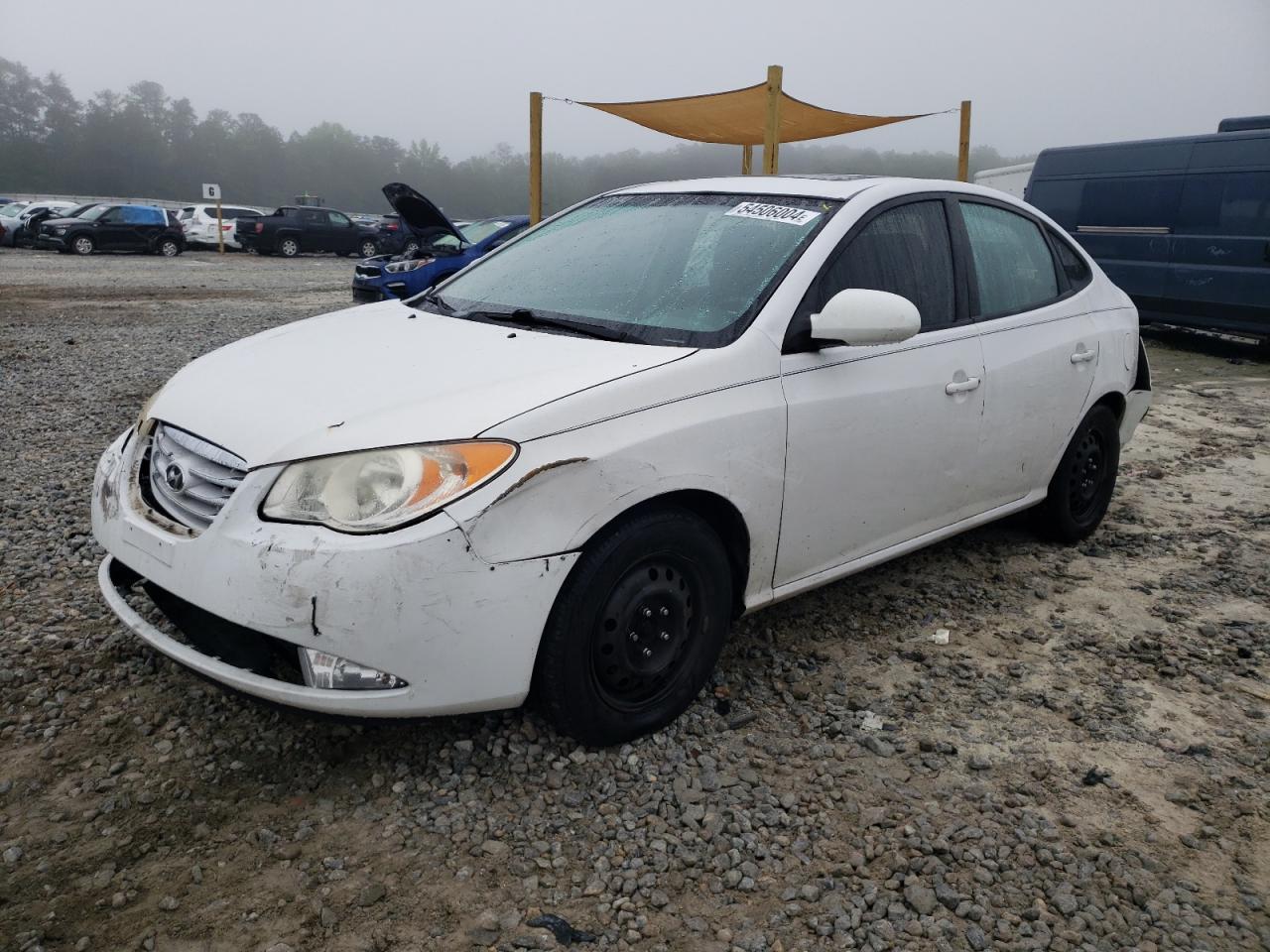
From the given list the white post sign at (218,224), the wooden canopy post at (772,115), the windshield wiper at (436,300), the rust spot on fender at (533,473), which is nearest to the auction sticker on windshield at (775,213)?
the windshield wiper at (436,300)

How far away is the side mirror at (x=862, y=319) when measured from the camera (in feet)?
9.37

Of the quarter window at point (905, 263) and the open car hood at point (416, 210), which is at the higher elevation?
the open car hood at point (416, 210)

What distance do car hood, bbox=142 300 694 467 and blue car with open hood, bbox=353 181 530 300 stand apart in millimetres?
7711

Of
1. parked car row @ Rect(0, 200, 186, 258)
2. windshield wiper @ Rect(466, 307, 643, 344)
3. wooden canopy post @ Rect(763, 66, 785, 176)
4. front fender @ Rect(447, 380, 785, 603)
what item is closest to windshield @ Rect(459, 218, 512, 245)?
wooden canopy post @ Rect(763, 66, 785, 176)

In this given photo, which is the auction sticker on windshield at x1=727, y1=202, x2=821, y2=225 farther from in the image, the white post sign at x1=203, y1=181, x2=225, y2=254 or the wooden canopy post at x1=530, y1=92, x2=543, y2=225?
the white post sign at x1=203, y1=181, x2=225, y2=254

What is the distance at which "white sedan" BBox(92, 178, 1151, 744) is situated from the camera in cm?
230

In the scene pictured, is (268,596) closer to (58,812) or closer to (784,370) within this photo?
(58,812)

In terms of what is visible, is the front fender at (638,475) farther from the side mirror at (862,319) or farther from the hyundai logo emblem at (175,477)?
the hyundai logo emblem at (175,477)

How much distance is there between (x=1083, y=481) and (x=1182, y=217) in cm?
737

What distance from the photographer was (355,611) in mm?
2227

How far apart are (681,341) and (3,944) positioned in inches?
83.2

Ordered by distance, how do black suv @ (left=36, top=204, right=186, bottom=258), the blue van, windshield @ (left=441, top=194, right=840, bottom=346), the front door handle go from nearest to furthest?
1. windshield @ (left=441, top=194, right=840, bottom=346)
2. the front door handle
3. the blue van
4. black suv @ (left=36, top=204, right=186, bottom=258)

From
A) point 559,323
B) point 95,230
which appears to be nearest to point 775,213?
point 559,323

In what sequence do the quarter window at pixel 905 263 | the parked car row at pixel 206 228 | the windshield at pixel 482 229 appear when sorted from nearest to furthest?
the quarter window at pixel 905 263 → the windshield at pixel 482 229 → the parked car row at pixel 206 228
